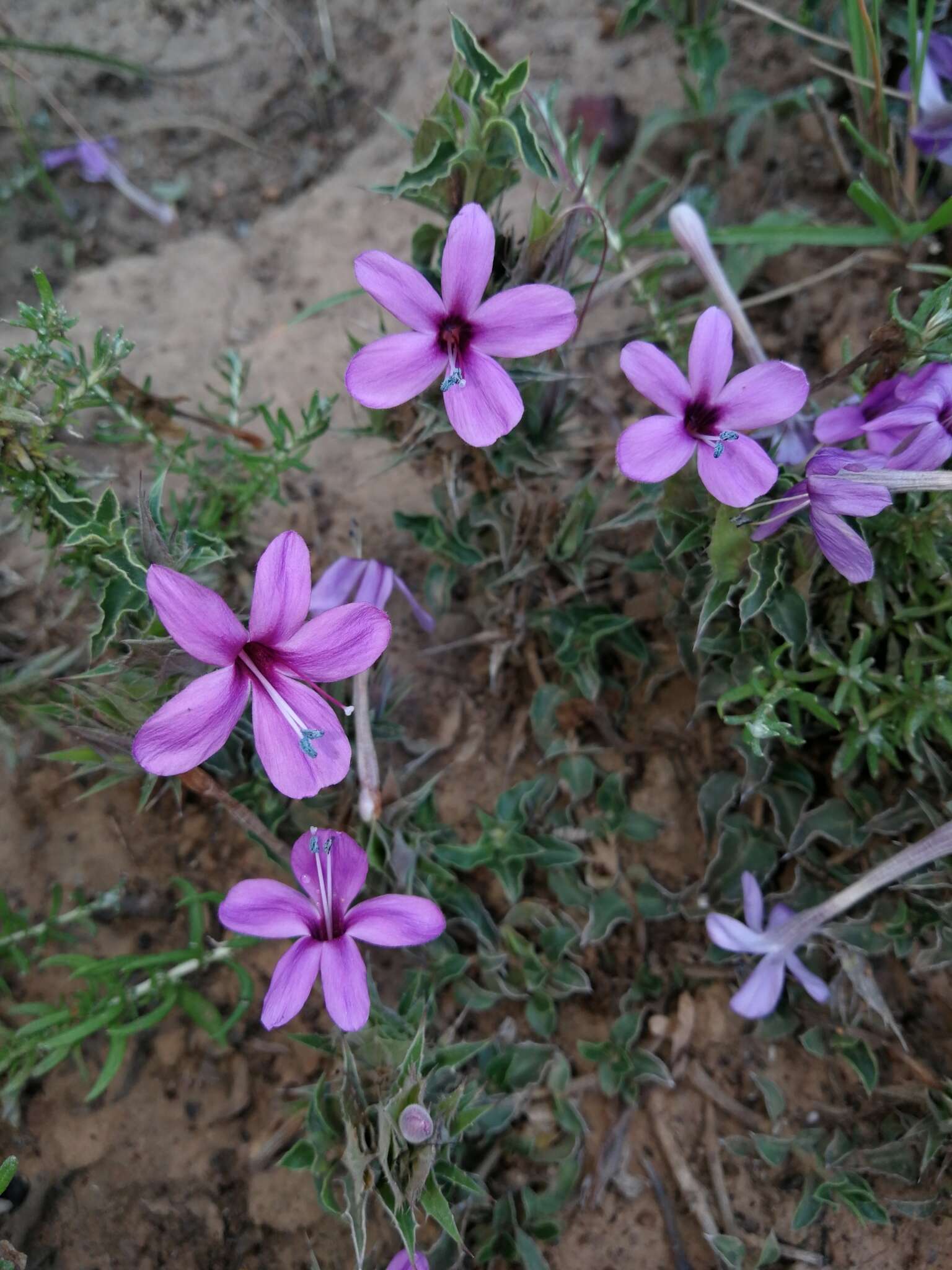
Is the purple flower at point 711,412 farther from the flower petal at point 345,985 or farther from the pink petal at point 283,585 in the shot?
the flower petal at point 345,985

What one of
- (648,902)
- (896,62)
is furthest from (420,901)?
(896,62)

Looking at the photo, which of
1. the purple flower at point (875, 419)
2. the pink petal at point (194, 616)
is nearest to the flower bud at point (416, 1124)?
the pink petal at point (194, 616)

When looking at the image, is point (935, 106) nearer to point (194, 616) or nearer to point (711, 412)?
point (711, 412)

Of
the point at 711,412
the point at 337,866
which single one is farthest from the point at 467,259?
the point at 337,866

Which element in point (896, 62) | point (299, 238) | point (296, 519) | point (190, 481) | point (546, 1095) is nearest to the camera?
point (546, 1095)

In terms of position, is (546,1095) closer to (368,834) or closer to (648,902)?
(648,902)

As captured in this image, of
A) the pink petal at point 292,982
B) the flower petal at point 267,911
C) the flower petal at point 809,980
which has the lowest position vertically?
the flower petal at point 809,980
